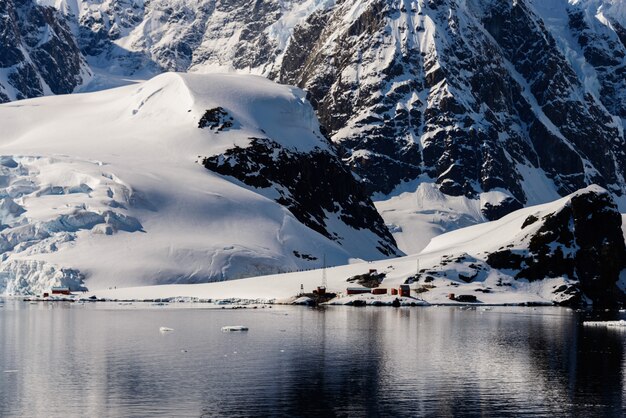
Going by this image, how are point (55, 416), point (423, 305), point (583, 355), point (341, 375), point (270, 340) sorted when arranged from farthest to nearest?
point (423, 305), point (270, 340), point (583, 355), point (341, 375), point (55, 416)

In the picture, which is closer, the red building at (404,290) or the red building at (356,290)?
the red building at (404,290)

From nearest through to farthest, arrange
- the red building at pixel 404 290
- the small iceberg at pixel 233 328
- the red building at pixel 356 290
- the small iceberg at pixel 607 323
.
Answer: the small iceberg at pixel 233 328 → the small iceberg at pixel 607 323 → the red building at pixel 404 290 → the red building at pixel 356 290

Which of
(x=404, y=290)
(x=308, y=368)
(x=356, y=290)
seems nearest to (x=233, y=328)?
(x=308, y=368)

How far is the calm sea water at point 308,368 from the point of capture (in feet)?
252

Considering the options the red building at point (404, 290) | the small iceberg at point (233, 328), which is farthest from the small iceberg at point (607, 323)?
the red building at point (404, 290)

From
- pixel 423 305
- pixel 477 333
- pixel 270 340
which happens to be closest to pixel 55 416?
pixel 270 340

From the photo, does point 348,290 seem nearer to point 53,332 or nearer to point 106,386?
point 53,332

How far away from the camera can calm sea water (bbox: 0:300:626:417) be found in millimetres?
76688

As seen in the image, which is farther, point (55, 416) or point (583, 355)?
point (583, 355)

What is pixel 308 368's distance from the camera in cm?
9462

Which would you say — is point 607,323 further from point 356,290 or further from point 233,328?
point 356,290

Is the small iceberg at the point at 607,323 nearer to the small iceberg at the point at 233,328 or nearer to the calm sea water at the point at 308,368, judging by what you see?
the calm sea water at the point at 308,368

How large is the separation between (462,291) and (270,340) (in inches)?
3252

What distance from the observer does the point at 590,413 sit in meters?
75.5
